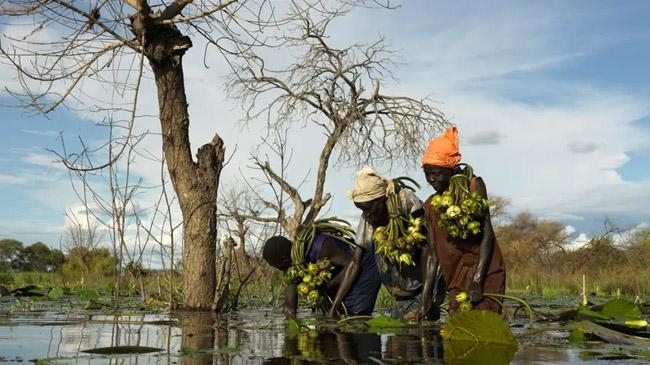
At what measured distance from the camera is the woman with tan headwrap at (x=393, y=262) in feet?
20.5

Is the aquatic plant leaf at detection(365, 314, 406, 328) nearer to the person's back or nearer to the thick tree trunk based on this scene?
the person's back

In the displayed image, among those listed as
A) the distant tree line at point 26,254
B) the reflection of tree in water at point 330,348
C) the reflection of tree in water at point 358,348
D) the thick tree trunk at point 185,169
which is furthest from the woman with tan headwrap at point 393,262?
the distant tree line at point 26,254

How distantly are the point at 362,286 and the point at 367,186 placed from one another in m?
1.24

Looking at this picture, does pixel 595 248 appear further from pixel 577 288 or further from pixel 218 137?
pixel 218 137

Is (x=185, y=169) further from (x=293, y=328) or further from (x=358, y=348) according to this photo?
(x=358, y=348)

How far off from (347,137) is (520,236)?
3087cm

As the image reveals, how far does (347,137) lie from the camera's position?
21.1 m

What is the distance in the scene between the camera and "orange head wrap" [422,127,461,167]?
540 cm

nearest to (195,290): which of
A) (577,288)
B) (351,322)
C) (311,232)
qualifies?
(311,232)

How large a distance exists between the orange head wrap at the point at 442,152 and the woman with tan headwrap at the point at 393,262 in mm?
899

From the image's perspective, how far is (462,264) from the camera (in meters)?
5.61

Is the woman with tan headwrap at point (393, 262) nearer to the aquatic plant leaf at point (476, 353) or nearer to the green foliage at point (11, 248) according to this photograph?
the aquatic plant leaf at point (476, 353)

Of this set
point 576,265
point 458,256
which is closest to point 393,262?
point 458,256

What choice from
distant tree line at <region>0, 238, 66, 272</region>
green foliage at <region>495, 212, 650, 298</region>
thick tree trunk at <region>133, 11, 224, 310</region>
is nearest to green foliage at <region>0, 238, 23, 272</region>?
distant tree line at <region>0, 238, 66, 272</region>
